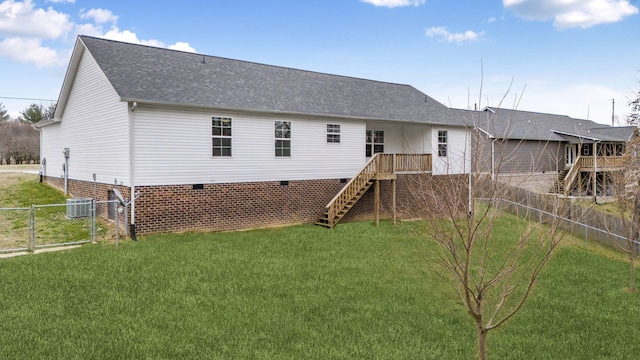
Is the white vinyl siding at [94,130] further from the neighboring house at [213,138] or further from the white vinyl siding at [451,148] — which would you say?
the white vinyl siding at [451,148]

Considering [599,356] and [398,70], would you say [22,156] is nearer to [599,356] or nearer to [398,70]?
[398,70]

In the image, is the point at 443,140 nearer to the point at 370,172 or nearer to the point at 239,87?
the point at 370,172

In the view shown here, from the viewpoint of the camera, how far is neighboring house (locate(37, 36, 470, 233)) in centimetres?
1323

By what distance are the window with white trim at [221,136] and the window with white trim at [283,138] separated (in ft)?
6.86

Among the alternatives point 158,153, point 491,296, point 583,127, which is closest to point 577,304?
point 491,296

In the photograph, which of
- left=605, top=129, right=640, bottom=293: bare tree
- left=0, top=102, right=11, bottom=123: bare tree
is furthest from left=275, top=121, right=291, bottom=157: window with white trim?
left=0, top=102, right=11, bottom=123: bare tree

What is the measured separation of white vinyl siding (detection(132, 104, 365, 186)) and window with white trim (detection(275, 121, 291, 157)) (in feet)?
0.60

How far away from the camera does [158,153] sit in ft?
43.4

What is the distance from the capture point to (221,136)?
14.7 meters

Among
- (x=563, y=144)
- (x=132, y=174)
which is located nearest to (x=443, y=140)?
(x=132, y=174)

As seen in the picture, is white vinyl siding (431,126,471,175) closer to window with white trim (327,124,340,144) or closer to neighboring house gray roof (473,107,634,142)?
window with white trim (327,124,340,144)

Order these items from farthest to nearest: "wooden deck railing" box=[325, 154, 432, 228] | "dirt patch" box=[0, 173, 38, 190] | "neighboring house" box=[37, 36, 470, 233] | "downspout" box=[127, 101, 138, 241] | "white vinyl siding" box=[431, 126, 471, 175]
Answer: "dirt patch" box=[0, 173, 38, 190]
"white vinyl siding" box=[431, 126, 471, 175]
"wooden deck railing" box=[325, 154, 432, 228]
"neighboring house" box=[37, 36, 470, 233]
"downspout" box=[127, 101, 138, 241]

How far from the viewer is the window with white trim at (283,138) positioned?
16125mm

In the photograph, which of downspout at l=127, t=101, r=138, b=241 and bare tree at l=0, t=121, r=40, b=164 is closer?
downspout at l=127, t=101, r=138, b=241
